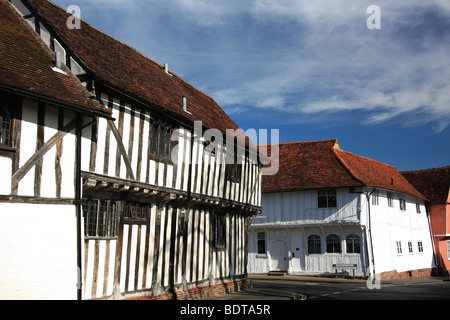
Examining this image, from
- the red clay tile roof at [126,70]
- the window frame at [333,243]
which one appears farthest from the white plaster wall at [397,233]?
the red clay tile roof at [126,70]

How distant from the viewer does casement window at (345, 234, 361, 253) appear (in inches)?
978

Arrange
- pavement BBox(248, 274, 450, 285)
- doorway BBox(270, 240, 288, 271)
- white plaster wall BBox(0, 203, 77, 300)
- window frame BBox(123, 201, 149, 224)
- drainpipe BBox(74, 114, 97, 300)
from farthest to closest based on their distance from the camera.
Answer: doorway BBox(270, 240, 288, 271) < pavement BBox(248, 274, 450, 285) < window frame BBox(123, 201, 149, 224) < drainpipe BBox(74, 114, 97, 300) < white plaster wall BBox(0, 203, 77, 300)

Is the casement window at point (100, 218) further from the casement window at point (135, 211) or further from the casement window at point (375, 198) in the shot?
the casement window at point (375, 198)

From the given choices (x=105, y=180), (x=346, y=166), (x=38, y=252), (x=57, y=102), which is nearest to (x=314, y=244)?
(x=346, y=166)

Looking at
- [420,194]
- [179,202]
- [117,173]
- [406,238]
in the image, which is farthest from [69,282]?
[420,194]

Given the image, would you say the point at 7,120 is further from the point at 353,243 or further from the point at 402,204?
the point at 402,204

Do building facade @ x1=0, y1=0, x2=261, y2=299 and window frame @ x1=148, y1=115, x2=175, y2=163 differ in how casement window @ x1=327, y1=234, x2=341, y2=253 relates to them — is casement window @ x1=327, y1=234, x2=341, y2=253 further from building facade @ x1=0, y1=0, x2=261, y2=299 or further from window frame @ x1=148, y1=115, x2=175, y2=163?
window frame @ x1=148, y1=115, x2=175, y2=163

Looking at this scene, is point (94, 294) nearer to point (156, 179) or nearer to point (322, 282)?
point (156, 179)

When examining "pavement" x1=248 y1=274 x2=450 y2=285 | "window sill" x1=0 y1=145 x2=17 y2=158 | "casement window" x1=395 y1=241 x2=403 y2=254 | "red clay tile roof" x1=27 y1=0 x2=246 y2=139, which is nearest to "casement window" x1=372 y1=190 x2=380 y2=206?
"casement window" x1=395 y1=241 x2=403 y2=254

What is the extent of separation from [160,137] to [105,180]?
2720 mm

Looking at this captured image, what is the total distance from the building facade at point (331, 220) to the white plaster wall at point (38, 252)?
18.4 meters

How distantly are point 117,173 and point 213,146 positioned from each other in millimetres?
5157

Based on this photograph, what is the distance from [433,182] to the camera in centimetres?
3400

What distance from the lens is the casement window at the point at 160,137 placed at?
12.4 meters
